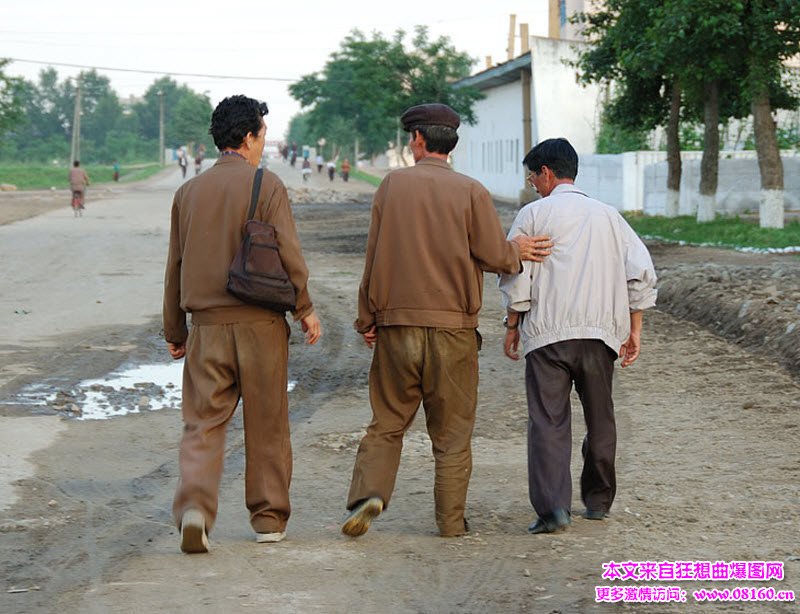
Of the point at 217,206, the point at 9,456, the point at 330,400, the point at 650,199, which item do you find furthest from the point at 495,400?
the point at 650,199

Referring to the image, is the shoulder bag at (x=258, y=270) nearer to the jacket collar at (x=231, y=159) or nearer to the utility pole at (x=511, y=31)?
the jacket collar at (x=231, y=159)

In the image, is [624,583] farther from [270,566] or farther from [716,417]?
[716,417]

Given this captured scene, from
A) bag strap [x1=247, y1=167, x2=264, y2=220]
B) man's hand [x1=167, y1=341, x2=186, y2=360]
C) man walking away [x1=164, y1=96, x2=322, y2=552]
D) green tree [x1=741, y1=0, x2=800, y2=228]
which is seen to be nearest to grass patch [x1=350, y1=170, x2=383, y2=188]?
green tree [x1=741, y1=0, x2=800, y2=228]

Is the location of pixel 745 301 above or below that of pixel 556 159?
below

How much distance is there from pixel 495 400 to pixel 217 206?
4422 mm

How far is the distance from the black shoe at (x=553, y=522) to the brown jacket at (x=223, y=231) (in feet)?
4.53

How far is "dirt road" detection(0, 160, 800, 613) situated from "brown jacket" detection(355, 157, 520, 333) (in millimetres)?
1016

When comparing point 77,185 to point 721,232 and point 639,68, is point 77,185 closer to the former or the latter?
point 639,68

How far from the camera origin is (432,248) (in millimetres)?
5762

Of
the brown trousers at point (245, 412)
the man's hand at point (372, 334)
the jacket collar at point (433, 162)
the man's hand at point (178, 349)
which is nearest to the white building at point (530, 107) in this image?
the jacket collar at point (433, 162)

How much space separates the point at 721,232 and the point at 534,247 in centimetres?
1794

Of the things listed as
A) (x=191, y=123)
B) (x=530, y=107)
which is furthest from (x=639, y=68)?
(x=191, y=123)

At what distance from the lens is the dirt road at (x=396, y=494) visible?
505 cm

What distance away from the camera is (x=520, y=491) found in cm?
683
